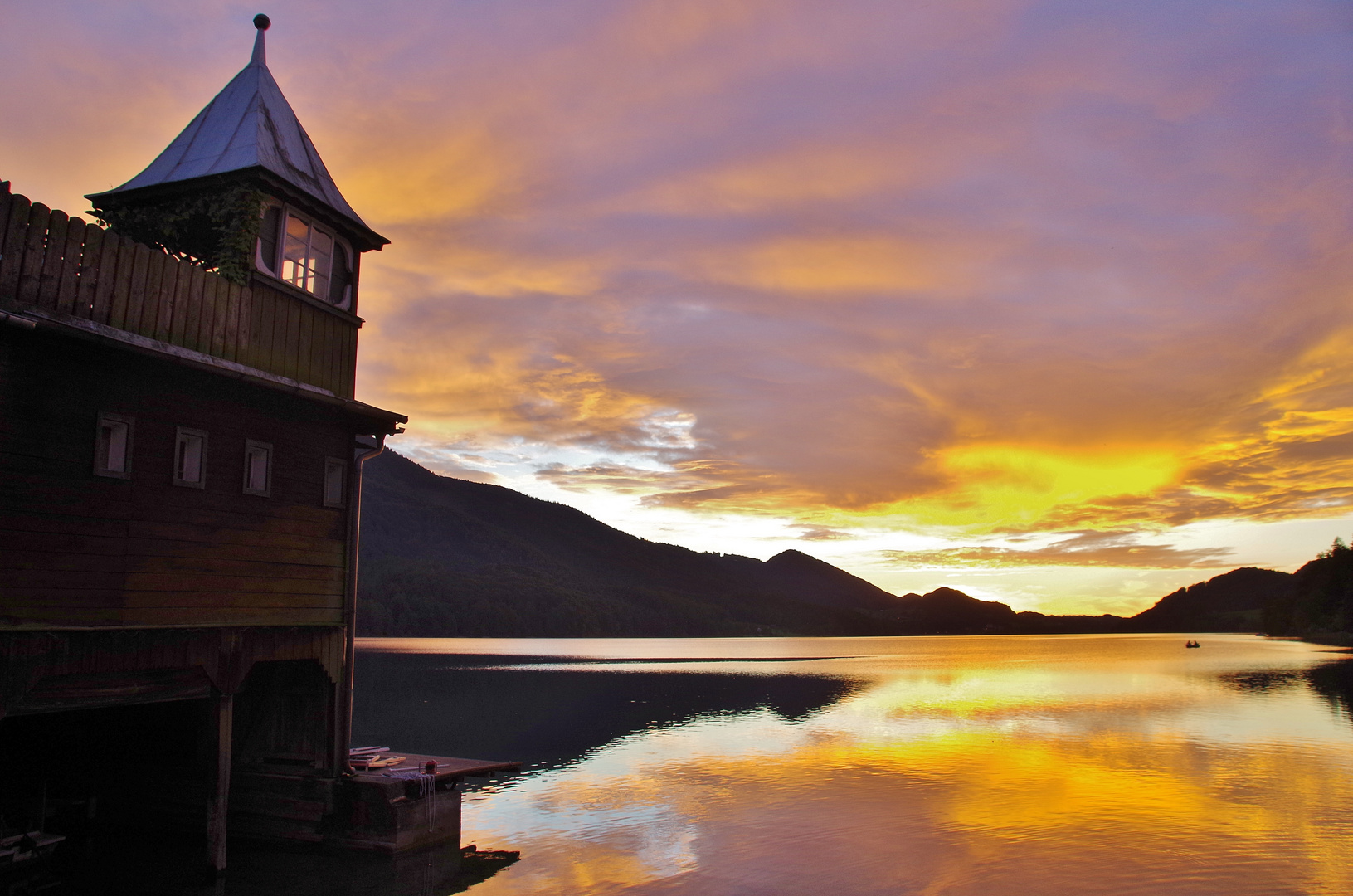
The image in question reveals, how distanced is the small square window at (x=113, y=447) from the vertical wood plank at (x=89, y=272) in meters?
1.97

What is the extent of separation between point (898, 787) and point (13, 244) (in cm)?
3591

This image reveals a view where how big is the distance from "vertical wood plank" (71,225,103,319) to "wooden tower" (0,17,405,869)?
0.04 meters

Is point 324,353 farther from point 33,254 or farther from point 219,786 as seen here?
point 219,786

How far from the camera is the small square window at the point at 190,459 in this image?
1750cm

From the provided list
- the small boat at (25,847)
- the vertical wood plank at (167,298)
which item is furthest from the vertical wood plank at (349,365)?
the small boat at (25,847)

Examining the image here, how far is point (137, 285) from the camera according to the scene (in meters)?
17.0

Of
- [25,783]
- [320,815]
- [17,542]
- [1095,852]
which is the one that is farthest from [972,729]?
[17,542]

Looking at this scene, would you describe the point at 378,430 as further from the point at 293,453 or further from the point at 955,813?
the point at 955,813

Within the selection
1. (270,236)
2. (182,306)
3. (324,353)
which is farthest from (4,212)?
(324,353)

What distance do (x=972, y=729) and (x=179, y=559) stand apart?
5378 centimetres

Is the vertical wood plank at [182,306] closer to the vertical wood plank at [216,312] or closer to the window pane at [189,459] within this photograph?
the vertical wood plank at [216,312]

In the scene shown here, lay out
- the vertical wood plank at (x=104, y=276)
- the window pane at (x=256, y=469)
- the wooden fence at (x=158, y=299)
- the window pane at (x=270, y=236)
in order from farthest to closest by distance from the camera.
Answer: the window pane at (x=270, y=236), the window pane at (x=256, y=469), the vertical wood plank at (x=104, y=276), the wooden fence at (x=158, y=299)

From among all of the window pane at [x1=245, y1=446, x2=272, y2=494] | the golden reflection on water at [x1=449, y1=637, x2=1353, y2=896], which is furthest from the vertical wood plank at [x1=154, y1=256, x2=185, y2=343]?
the golden reflection on water at [x1=449, y1=637, x2=1353, y2=896]

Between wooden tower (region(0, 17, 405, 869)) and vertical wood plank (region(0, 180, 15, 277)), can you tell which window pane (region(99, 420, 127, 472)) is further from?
vertical wood plank (region(0, 180, 15, 277))
